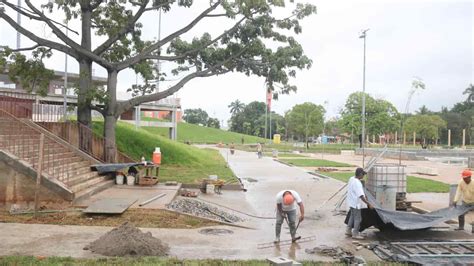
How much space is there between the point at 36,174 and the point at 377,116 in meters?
58.2

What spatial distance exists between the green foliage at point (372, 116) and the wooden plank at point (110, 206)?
5525 cm

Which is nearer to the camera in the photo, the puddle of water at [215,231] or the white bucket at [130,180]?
the puddle of water at [215,231]

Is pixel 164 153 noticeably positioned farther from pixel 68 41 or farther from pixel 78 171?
pixel 78 171

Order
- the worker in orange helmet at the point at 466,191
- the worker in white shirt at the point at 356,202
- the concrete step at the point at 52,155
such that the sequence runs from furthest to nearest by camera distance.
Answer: the concrete step at the point at 52,155 < the worker in orange helmet at the point at 466,191 < the worker in white shirt at the point at 356,202

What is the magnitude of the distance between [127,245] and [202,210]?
204 inches

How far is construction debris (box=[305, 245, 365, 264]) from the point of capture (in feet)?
25.3

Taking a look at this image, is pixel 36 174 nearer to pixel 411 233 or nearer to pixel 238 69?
pixel 411 233

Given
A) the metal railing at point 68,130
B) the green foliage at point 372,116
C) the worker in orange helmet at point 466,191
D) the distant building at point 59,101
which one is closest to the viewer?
the worker in orange helmet at point 466,191

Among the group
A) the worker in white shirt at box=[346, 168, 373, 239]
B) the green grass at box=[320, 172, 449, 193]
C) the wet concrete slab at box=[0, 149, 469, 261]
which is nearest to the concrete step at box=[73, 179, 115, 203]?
the wet concrete slab at box=[0, 149, 469, 261]

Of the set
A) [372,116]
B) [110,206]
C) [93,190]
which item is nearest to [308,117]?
[372,116]

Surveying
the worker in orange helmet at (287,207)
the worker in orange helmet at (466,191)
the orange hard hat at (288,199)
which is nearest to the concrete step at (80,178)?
the worker in orange helmet at (287,207)

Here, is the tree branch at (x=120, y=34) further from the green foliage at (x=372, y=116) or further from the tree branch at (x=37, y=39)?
the green foliage at (x=372, y=116)

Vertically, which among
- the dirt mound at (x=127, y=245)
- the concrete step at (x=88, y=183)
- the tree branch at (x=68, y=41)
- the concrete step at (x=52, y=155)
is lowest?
the dirt mound at (x=127, y=245)

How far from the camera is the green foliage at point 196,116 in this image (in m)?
136
